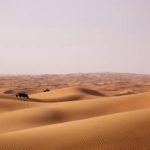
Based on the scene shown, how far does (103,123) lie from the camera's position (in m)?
9.82

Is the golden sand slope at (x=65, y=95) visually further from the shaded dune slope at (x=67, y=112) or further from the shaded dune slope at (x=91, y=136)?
the shaded dune slope at (x=91, y=136)

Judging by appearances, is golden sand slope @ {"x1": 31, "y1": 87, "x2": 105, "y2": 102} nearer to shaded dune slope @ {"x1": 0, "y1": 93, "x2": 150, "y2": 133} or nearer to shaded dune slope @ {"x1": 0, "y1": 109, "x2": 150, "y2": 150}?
shaded dune slope @ {"x1": 0, "y1": 93, "x2": 150, "y2": 133}

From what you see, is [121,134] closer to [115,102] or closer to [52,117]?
[52,117]

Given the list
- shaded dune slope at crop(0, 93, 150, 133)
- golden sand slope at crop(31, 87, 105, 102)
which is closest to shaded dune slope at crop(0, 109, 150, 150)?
shaded dune slope at crop(0, 93, 150, 133)

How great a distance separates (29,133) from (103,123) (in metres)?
2.12

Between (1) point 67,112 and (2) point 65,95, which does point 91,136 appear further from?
(2) point 65,95

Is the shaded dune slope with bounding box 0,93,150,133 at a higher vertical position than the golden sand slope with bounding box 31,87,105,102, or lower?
higher

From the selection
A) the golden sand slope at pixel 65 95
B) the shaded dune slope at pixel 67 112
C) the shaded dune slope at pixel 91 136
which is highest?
the shaded dune slope at pixel 91 136

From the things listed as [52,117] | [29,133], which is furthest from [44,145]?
[52,117]

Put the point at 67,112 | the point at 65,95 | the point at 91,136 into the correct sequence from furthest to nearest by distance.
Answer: the point at 65,95
the point at 67,112
the point at 91,136

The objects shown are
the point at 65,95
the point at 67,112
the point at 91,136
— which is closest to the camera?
the point at 91,136

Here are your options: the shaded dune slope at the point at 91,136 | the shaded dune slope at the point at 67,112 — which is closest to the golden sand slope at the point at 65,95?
the shaded dune slope at the point at 67,112

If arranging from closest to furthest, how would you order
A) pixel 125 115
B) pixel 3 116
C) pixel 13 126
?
pixel 125 115, pixel 13 126, pixel 3 116

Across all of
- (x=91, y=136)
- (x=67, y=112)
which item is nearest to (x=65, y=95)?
(x=67, y=112)
